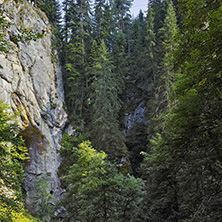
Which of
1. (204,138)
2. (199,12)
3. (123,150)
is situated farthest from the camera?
(123,150)

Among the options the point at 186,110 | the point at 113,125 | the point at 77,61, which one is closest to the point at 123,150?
the point at 113,125

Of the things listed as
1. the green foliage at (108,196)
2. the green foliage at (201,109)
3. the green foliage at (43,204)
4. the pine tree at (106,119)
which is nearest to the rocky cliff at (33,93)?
the green foliage at (43,204)

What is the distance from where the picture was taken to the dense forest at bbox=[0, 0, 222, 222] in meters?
4.86

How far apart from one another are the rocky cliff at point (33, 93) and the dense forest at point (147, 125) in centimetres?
150

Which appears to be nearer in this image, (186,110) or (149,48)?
(186,110)

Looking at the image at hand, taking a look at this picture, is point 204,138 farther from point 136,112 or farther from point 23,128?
point 136,112

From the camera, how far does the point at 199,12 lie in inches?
Result: 213

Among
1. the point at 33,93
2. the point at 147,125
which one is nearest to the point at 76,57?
the point at 33,93

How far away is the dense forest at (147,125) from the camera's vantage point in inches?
191

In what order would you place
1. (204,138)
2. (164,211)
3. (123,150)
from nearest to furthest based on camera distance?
(204,138)
(164,211)
(123,150)

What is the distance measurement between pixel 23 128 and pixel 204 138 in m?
15.6

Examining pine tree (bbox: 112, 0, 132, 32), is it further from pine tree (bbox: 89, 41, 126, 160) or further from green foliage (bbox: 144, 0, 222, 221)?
green foliage (bbox: 144, 0, 222, 221)

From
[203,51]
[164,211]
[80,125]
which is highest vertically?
[80,125]

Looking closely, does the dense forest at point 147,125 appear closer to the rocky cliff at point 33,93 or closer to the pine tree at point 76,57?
the pine tree at point 76,57
